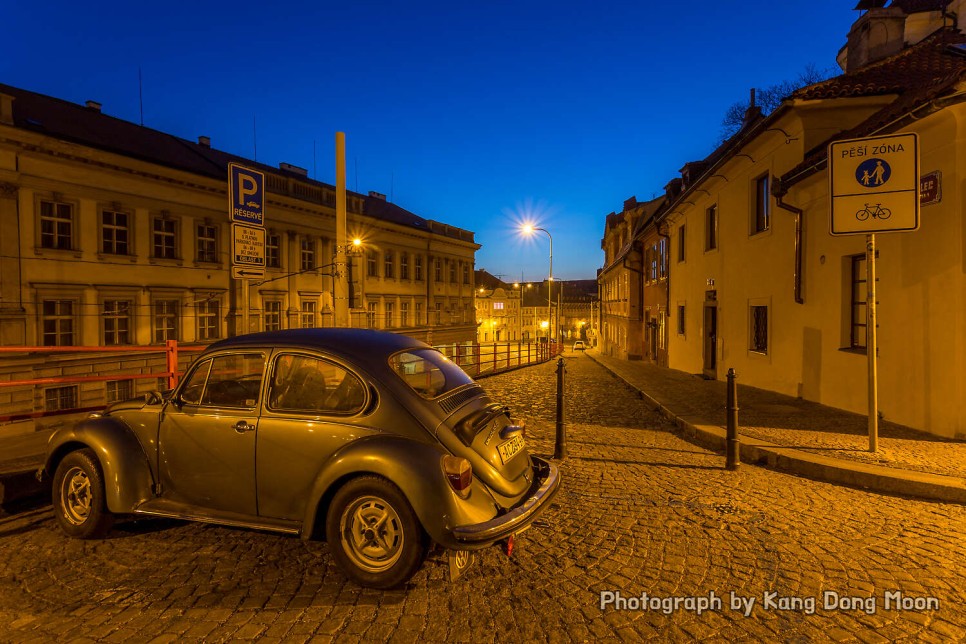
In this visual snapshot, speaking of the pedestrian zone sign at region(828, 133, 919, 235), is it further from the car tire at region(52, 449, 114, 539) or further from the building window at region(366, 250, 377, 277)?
the building window at region(366, 250, 377, 277)

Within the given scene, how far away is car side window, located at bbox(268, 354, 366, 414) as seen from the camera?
3.50m

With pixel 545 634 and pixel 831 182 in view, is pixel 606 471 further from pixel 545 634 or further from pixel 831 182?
pixel 831 182

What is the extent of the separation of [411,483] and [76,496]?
2981 mm

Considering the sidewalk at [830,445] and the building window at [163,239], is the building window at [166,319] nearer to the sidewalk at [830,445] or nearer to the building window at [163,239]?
the building window at [163,239]

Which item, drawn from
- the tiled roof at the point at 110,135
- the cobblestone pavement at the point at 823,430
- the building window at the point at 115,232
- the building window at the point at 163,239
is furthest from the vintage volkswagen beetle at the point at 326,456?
the building window at the point at 163,239

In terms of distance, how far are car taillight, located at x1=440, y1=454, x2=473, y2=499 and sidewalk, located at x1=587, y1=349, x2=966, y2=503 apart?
4598 mm

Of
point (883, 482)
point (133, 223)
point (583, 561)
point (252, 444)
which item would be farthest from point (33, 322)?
point (883, 482)

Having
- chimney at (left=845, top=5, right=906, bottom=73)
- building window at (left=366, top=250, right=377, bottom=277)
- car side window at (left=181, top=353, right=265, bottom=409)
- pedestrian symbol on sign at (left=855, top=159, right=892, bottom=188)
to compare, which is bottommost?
car side window at (left=181, top=353, right=265, bottom=409)

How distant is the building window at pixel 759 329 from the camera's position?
1232 centimetres

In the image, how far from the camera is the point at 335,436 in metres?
3.36

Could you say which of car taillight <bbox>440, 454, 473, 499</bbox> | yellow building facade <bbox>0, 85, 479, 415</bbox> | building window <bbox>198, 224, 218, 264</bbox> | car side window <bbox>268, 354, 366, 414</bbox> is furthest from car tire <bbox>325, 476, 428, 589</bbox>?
building window <bbox>198, 224, 218, 264</bbox>

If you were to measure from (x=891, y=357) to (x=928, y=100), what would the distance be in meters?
3.66

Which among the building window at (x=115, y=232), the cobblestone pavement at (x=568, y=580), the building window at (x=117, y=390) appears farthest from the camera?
the building window at (x=115, y=232)

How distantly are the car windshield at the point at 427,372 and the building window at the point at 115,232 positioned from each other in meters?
25.8
